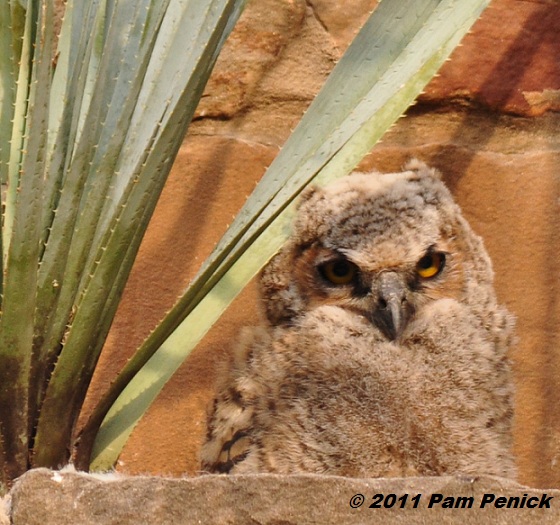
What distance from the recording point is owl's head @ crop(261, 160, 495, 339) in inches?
74.2

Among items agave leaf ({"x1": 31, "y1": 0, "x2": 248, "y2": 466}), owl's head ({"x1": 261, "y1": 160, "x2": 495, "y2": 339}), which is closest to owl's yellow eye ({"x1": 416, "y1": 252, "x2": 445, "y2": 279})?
owl's head ({"x1": 261, "y1": 160, "x2": 495, "y2": 339})

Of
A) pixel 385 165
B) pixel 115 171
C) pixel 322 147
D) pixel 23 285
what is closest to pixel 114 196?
pixel 115 171

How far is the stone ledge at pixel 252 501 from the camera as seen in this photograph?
1.17 m

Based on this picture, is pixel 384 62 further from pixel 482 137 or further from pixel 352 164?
pixel 482 137

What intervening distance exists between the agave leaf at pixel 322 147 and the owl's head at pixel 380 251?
1.52 feet

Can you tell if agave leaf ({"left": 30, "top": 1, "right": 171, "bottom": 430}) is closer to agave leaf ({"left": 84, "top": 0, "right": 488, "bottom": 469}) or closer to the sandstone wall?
agave leaf ({"left": 84, "top": 0, "right": 488, "bottom": 469})

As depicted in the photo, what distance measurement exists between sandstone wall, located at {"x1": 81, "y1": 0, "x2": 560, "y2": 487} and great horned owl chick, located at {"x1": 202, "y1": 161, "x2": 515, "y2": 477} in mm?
104

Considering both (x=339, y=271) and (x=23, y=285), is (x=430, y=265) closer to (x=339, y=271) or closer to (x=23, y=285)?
(x=339, y=271)

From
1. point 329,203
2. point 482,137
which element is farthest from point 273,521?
point 482,137

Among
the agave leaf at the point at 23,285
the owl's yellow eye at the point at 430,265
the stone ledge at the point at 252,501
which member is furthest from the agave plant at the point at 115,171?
the owl's yellow eye at the point at 430,265

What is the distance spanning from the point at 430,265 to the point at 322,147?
2.05 feet

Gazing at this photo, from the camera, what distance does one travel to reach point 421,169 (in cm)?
200

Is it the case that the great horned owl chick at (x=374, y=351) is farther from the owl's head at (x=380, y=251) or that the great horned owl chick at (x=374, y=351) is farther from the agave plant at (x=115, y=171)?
the agave plant at (x=115, y=171)

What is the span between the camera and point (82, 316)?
1294mm
